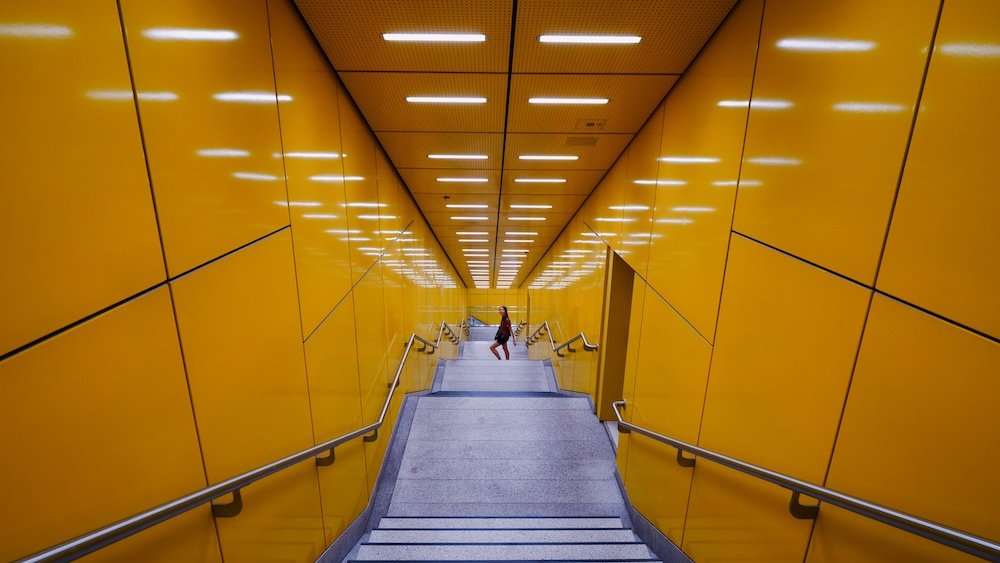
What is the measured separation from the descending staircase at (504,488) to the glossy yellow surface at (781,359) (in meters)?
1.60

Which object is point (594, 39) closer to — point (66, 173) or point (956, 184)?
point (956, 184)

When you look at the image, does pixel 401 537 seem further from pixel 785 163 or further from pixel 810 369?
pixel 785 163

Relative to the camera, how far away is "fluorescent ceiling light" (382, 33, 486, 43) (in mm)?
2314

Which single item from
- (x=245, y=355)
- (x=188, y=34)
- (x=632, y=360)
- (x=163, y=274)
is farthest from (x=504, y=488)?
(x=188, y=34)

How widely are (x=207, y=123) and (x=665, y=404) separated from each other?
3049mm

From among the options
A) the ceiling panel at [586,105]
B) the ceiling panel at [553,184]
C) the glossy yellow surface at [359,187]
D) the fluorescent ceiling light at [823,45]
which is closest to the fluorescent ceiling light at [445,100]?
the ceiling panel at [586,105]

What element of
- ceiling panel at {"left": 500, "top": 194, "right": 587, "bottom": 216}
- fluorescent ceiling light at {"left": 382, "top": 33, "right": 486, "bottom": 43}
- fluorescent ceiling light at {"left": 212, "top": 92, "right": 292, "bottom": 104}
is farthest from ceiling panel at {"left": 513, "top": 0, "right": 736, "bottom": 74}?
ceiling panel at {"left": 500, "top": 194, "right": 587, "bottom": 216}

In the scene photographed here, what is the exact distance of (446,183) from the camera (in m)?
5.59

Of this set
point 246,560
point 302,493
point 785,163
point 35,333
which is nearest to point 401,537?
point 302,493

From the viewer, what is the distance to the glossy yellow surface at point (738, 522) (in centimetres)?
160

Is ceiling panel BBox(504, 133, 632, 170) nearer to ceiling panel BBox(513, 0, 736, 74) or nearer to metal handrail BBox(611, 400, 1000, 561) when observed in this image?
ceiling panel BBox(513, 0, 736, 74)

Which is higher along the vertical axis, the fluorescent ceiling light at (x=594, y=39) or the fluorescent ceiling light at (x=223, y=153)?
the fluorescent ceiling light at (x=594, y=39)

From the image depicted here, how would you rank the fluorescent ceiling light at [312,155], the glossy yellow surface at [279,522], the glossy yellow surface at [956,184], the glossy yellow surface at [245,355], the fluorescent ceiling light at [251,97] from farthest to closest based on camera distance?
1. the fluorescent ceiling light at [312,155]
2. the glossy yellow surface at [279,522]
3. the fluorescent ceiling light at [251,97]
4. the glossy yellow surface at [245,355]
5. the glossy yellow surface at [956,184]

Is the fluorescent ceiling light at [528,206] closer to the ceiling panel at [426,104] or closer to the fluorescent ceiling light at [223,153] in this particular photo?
the ceiling panel at [426,104]
